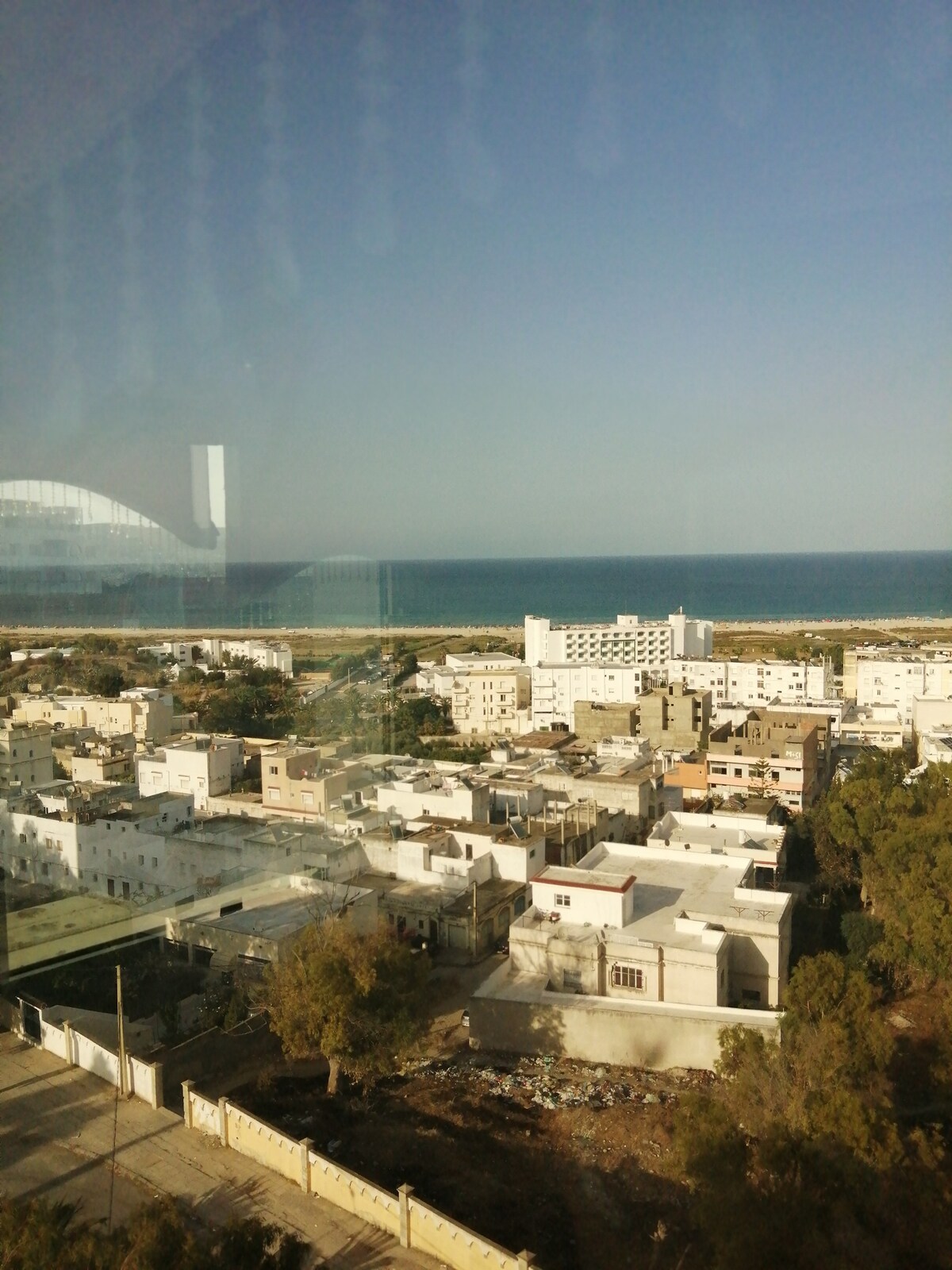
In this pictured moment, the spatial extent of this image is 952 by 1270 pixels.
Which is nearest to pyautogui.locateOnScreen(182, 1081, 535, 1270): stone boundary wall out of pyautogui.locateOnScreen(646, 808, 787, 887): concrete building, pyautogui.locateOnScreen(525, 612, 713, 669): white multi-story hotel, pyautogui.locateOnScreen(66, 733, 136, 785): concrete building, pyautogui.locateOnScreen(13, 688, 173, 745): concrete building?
pyautogui.locateOnScreen(646, 808, 787, 887): concrete building

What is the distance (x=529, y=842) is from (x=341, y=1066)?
1953 mm

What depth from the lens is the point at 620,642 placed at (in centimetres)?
1341

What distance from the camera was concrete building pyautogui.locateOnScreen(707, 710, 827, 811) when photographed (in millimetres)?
6316

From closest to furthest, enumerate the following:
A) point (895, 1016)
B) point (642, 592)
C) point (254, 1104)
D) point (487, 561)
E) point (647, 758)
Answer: point (254, 1104)
point (895, 1016)
point (647, 758)
point (642, 592)
point (487, 561)

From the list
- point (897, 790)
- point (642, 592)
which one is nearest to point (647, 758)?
point (897, 790)

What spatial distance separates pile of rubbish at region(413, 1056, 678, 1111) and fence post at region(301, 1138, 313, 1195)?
2.62 ft

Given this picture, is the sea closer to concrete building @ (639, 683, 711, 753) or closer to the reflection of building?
the reflection of building

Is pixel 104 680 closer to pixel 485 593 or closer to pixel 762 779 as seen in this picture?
pixel 762 779

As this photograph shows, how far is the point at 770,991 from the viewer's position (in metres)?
3.71

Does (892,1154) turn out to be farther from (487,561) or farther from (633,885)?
(487,561)

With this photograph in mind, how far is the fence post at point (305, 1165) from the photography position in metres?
2.40

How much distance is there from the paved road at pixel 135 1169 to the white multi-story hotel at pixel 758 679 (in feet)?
→ 27.0

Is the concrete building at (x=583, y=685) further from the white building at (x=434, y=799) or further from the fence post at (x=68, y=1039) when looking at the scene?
the fence post at (x=68, y=1039)

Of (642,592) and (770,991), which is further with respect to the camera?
(642,592)
